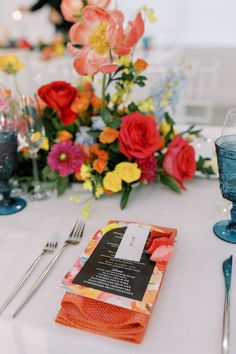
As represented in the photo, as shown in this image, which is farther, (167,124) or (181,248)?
(167,124)

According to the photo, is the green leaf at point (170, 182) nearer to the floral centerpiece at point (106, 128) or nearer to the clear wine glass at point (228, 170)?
the floral centerpiece at point (106, 128)

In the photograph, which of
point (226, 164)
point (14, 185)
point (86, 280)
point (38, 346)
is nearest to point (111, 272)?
point (86, 280)

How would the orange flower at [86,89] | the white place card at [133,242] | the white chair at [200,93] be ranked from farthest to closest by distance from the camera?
the white chair at [200,93]
the orange flower at [86,89]
the white place card at [133,242]

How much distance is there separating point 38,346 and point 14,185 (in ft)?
1.82

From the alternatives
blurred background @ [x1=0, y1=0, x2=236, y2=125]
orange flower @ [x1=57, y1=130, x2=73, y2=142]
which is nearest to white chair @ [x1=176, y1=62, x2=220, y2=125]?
blurred background @ [x1=0, y1=0, x2=236, y2=125]

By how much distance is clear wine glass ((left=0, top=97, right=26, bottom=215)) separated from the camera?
85 centimetres

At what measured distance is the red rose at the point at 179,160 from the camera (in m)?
0.91

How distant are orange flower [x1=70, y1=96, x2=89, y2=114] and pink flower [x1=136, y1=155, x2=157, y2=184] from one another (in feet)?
0.68

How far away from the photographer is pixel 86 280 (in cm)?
58

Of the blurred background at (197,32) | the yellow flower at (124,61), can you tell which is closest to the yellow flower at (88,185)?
the yellow flower at (124,61)

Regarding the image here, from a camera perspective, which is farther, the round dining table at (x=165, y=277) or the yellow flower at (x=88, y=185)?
the yellow flower at (x=88, y=185)

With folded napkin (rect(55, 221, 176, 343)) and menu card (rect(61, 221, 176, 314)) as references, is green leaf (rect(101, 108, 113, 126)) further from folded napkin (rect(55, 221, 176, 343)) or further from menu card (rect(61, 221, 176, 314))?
folded napkin (rect(55, 221, 176, 343))

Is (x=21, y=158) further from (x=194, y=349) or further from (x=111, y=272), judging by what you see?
(x=194, y=349)

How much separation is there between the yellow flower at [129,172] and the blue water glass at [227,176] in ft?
0.72
